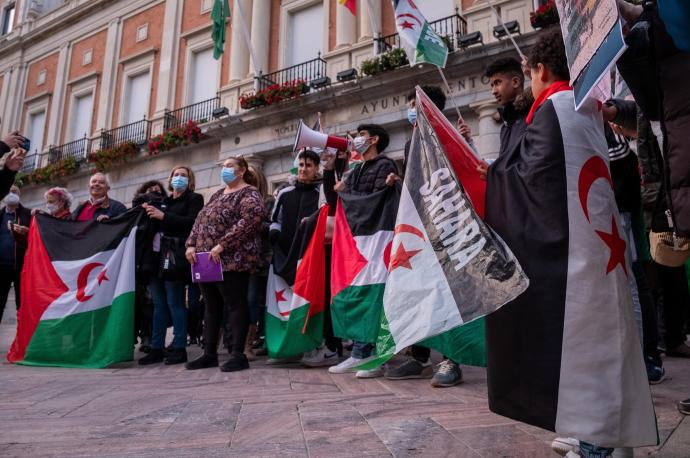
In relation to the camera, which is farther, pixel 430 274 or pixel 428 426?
pixel 428 426

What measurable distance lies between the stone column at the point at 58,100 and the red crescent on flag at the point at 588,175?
22.8 metres

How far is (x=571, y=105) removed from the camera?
167 cm

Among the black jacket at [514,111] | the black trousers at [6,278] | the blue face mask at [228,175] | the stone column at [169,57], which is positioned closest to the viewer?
the black jacket at [514,111]

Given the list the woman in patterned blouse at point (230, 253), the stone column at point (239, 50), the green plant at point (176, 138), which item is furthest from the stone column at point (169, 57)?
the woman in patterned blouse at point (230, 253)

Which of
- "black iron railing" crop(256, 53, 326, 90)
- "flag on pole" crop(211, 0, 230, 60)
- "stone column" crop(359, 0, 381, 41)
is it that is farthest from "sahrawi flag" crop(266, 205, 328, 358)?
"flag on pole" crop(211, 0, 230, 60)

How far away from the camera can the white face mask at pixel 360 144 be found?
408 cm

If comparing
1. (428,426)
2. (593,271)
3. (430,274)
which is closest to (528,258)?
(593,271)

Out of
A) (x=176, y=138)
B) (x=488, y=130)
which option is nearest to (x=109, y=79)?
(x=176, y=138)

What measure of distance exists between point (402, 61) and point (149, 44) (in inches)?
443

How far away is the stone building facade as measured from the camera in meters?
10.9

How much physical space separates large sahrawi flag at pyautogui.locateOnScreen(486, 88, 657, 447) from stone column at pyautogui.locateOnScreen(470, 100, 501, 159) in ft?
27.3

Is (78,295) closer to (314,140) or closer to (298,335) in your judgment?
(298,335)

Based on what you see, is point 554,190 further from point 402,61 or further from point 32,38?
point 32,38

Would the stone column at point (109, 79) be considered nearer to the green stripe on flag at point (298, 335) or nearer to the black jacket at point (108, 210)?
the black jacket at point (108, 210)
